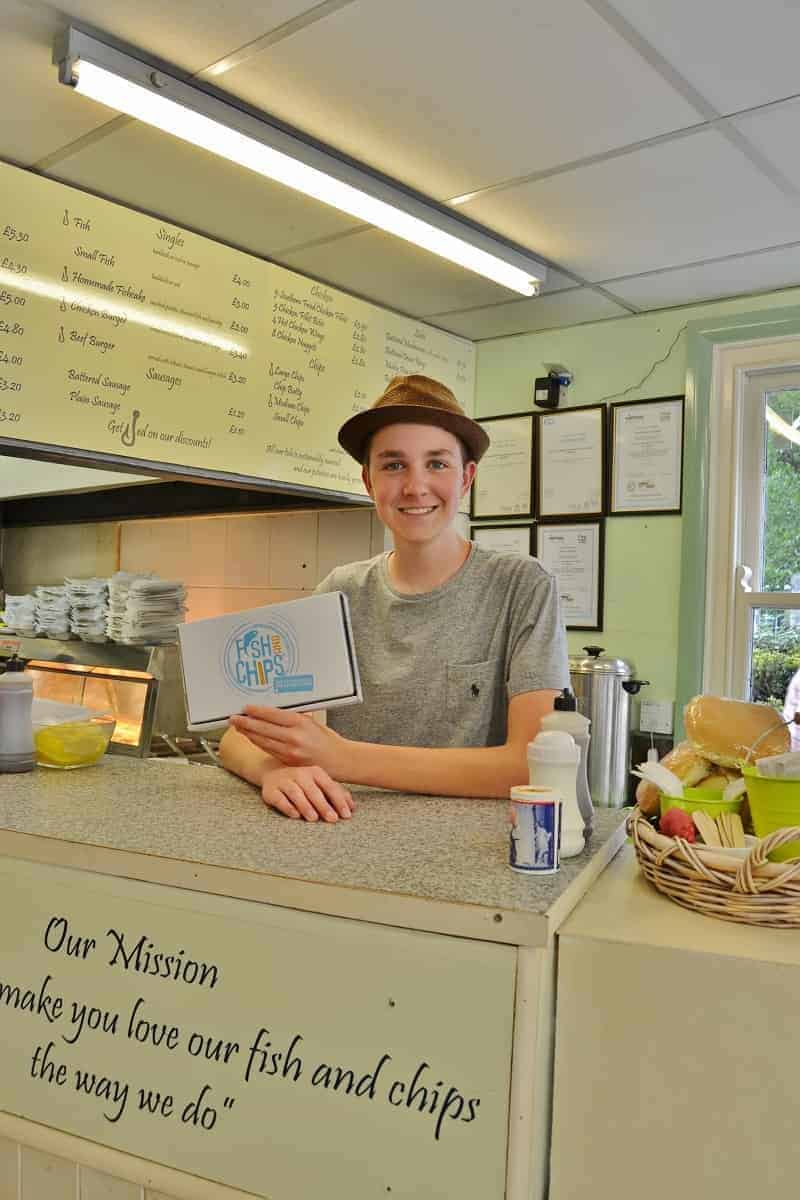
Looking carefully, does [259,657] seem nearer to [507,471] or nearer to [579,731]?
[579,731]

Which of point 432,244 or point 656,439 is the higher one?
point 432,244

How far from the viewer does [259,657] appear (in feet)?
4.58

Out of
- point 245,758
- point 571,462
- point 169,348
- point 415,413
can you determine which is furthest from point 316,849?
point 571,462

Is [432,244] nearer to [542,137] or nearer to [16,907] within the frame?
[542,137]

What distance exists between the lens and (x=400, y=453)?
169 centimetres

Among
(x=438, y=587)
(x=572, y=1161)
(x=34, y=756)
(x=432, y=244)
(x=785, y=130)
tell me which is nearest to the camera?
(x=572, y=1161)

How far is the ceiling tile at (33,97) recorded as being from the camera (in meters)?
1.68

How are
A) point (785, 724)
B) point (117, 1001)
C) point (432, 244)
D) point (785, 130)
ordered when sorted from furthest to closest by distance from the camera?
point (432, 244) < point (785, 130) < point (785, 724) < point (117, 1001)

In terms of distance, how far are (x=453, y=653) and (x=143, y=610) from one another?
1.78 metres

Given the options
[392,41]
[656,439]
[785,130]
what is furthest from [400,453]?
[656,439]

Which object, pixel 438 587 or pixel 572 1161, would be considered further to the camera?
pixel 438 587

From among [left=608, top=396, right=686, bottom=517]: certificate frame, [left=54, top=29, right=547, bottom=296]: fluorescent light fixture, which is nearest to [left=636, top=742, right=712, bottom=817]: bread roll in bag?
[left=54, top=29, right=547, bottom=296]: fluorescent light fixture

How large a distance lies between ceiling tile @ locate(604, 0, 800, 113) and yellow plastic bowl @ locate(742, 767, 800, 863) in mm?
1231

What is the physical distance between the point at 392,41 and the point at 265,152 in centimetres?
42
